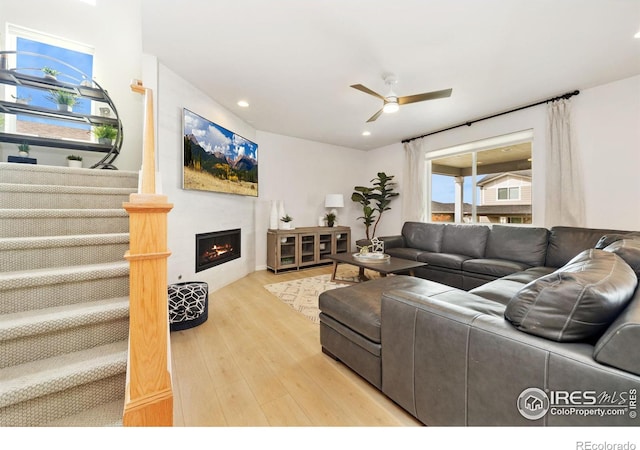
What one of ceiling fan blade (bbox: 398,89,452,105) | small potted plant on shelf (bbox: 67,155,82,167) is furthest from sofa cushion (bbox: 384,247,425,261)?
small potted plant on shelf (bbox: 67,155,82,167)

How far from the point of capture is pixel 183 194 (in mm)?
2910

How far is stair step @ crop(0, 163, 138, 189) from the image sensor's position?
75.4 inches

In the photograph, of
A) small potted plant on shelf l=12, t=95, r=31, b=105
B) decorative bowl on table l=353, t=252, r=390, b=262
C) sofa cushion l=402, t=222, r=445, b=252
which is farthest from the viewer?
sofa cushion l=402, t=222, r=445, b=252

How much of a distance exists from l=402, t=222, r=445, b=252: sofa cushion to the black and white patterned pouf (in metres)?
3.40

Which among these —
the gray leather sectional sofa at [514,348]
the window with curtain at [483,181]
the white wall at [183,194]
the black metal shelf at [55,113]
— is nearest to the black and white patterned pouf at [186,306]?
the white wall at [183,194]

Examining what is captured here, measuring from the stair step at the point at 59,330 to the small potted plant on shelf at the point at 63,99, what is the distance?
8.53ft

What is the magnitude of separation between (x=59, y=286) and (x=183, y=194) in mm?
1747

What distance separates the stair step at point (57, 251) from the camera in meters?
1.37

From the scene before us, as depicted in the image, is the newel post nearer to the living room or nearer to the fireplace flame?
the living room

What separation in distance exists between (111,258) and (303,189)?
3.79 meters

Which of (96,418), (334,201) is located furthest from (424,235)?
(96,418)

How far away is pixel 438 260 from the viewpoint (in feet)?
11.5

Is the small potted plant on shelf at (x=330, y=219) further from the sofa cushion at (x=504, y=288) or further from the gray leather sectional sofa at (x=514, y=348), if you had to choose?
the gray leather sectional sofa at (x=514, y=348)

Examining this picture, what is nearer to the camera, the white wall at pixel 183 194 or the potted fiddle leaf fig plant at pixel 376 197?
the white wall at pixel 183 194
